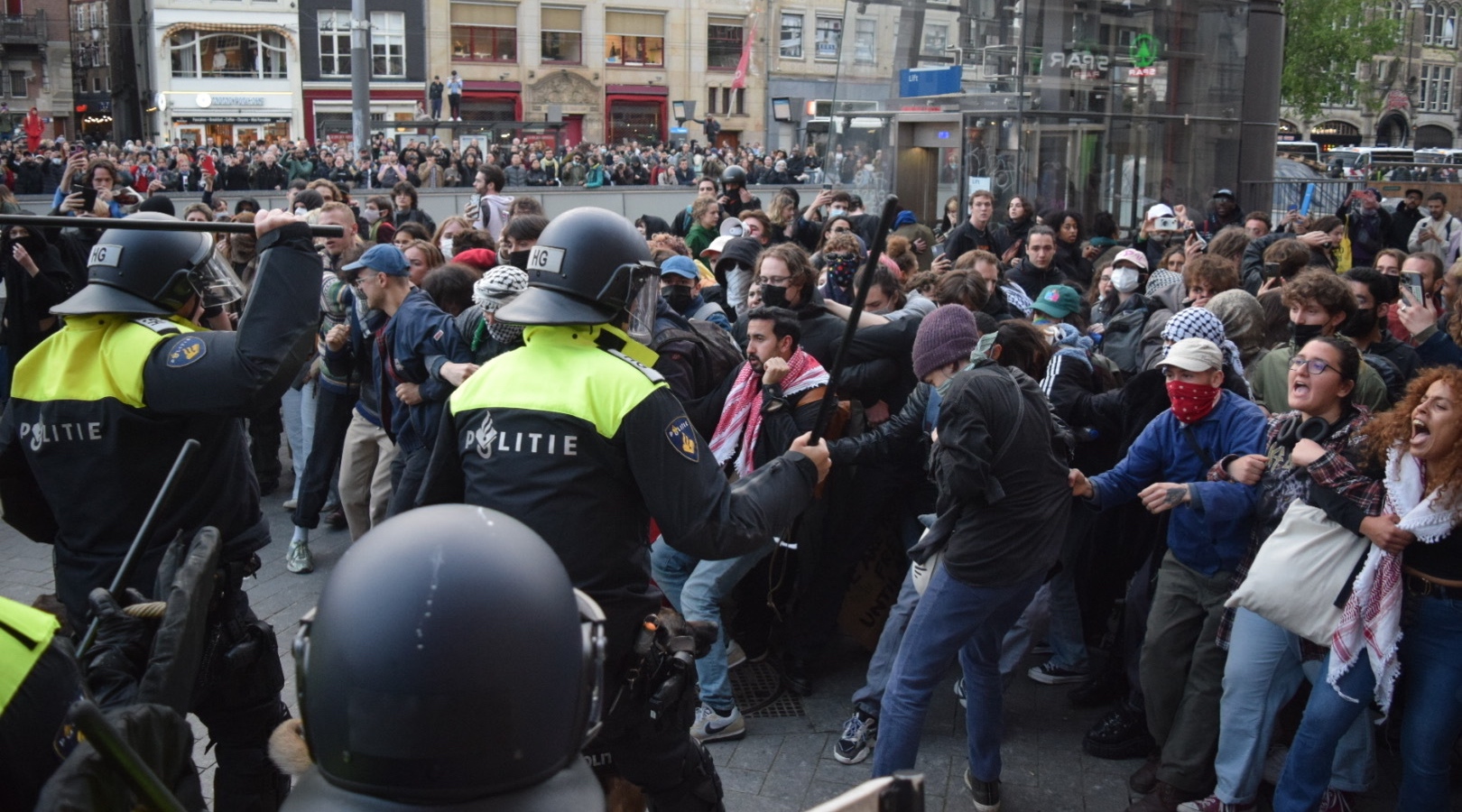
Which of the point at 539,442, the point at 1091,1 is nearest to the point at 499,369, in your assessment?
the point at 539,442

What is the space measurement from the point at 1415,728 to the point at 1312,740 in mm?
303

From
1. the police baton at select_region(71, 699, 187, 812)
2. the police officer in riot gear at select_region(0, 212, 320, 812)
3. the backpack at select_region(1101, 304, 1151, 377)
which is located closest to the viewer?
the police baton at select_region(71, 699, 187, 812)

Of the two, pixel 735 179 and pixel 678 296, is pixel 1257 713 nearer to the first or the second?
pixel 678 296

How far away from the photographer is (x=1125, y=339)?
677 centimetres

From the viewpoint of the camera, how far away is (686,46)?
2068 inches

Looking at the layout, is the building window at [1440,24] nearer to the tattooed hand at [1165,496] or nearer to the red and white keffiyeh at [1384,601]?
the tattooed hand at [1165,496]

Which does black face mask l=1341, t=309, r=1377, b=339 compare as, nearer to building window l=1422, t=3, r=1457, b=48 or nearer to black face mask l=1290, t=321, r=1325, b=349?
black face mask l=1290, t=321, r=1325, b=349

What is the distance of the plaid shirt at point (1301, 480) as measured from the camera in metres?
4.04

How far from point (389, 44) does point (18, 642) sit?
49983 millimetres

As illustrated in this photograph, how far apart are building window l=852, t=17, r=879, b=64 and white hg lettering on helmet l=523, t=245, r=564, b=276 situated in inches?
483

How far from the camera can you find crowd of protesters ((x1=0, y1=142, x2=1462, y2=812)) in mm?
4074

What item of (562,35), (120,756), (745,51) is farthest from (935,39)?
(562,35)

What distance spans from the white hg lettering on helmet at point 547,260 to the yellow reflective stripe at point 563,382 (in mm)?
150

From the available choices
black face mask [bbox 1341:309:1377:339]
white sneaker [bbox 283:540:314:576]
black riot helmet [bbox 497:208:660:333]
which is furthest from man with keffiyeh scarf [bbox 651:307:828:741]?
white sneaker [bbox 283:540:314:576]
